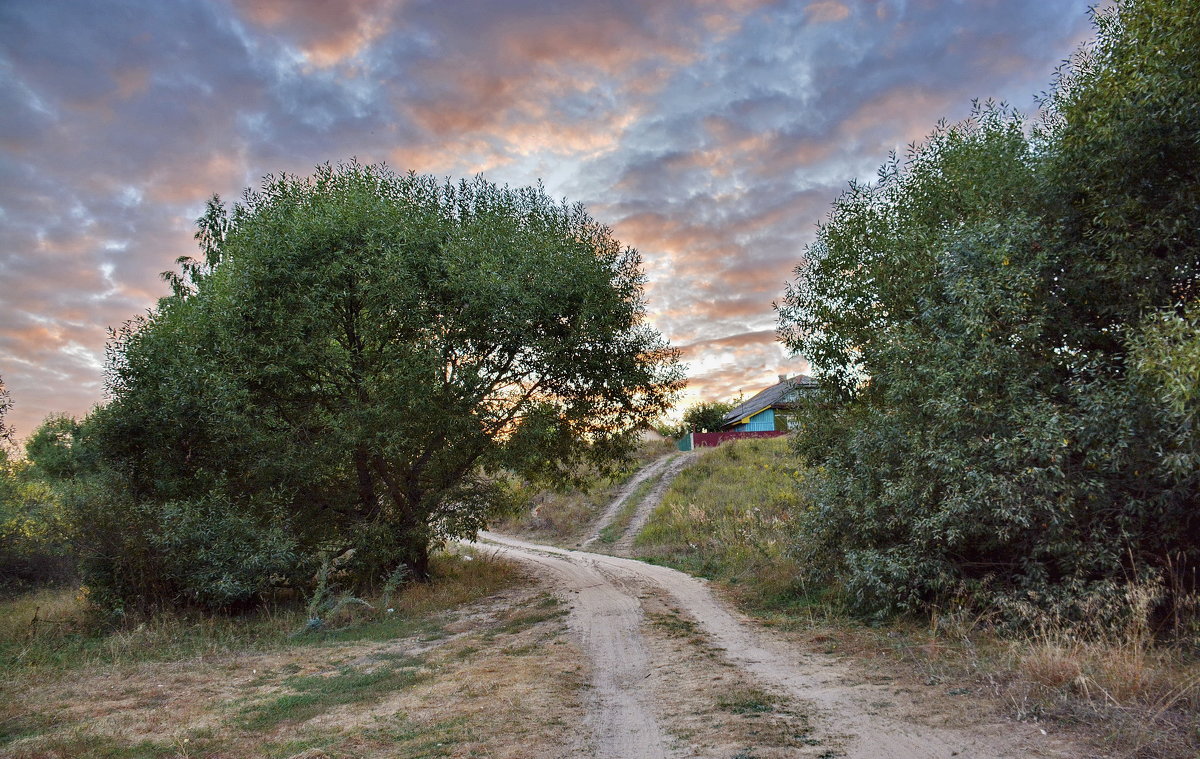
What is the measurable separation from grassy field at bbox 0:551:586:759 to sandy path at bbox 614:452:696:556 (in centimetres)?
1015

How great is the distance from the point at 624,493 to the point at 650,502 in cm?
392

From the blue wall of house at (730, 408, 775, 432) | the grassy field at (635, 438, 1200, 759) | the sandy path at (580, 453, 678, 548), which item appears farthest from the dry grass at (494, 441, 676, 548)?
the blue wall of house at (730, 408, 775, 432)

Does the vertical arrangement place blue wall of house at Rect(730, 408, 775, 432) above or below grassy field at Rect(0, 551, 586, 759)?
above

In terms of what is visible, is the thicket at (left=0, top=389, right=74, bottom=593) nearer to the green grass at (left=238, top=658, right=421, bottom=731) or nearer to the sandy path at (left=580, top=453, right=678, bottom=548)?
the green grass at (left=238, top=658, right=421, bottom=731)

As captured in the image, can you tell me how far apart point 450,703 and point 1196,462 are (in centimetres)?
882

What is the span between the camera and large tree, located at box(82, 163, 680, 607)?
14.4 m

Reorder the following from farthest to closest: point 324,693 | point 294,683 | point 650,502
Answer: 1. point 650,502
2. point 294,683
3. point 324,693

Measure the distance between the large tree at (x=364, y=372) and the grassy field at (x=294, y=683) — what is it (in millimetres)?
2194

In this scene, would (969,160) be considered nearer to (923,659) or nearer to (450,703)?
→ (923,659)

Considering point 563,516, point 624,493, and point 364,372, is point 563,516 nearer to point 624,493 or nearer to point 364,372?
point 624,493

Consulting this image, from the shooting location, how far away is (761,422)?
182 feet

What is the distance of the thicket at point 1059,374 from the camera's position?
310 inches

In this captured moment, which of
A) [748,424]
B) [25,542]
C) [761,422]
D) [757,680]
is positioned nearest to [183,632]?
[757,680]

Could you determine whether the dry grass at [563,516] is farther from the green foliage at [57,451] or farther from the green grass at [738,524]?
the green foliage at [57,451]
